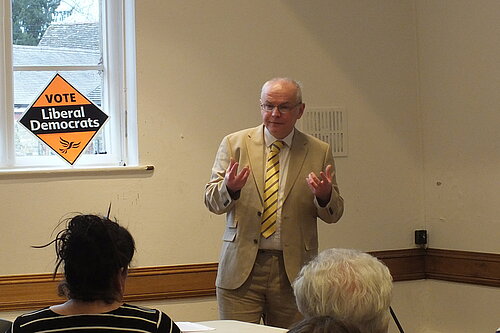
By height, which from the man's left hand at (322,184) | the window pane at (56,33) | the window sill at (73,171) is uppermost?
the window pane at (56,33)

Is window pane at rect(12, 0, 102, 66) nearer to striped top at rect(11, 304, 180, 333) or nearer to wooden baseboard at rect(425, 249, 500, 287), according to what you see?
wooden baseboard at rect(425, 249, 500, 287)

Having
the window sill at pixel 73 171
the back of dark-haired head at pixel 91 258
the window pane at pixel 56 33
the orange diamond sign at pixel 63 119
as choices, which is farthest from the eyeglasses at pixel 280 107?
the back of dark-haired head at pixel 91 258

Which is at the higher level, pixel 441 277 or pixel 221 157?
pixel 221 157

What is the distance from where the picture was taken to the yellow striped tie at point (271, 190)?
3.82 metres

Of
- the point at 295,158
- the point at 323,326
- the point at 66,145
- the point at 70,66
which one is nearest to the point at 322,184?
the point at 295,158

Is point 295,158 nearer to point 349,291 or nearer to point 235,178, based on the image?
point 235,178

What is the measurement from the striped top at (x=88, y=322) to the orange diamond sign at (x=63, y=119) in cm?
268

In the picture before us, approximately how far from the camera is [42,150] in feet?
15.9

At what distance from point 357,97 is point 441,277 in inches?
50.4

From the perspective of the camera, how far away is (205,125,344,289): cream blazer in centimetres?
379

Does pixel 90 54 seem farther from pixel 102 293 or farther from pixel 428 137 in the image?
pixel 102 293

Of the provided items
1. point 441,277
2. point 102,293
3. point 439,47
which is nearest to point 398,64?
point 439,47

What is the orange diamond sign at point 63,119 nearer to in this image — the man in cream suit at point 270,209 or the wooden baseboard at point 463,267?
the man in cream suit at point 270,209

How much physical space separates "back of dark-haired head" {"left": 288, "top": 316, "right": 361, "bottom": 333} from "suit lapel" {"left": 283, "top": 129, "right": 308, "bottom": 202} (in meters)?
2.32
